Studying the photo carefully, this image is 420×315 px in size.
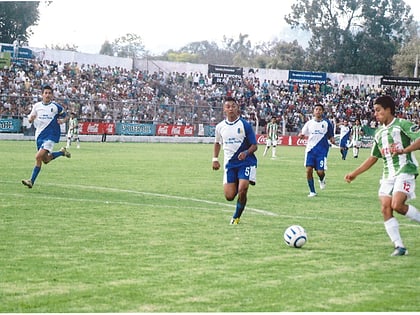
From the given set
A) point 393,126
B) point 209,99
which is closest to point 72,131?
point 209,99

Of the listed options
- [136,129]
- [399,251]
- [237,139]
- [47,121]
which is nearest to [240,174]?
[237,139]

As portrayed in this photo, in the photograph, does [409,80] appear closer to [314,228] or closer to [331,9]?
[331,9]

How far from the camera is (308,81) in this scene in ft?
220

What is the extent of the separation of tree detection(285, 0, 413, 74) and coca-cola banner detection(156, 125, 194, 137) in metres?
37.7

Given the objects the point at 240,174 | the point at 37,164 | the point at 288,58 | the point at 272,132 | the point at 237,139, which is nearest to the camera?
the point at 240,174

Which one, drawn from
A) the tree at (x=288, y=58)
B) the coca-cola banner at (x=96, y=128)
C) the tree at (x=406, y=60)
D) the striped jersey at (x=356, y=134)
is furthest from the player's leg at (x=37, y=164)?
the tree at (x=288, y=58)

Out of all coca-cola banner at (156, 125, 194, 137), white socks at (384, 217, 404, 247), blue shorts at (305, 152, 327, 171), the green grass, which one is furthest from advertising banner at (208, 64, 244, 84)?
white socks at (384, 217, 404, 247)

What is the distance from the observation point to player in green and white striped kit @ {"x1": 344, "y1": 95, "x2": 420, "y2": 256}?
9914 mm

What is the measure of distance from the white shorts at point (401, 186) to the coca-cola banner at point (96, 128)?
4002 cm

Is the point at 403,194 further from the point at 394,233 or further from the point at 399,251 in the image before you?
the point at 399,251

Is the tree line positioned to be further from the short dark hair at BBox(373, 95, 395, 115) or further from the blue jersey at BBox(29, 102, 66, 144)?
the short dark hair at BBox(373, 95, 395, 115)

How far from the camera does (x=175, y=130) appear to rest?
53.8 m

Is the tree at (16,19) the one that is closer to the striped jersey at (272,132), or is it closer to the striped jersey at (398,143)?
the striped jersey at (272,132)

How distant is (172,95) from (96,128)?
10.3 meters
